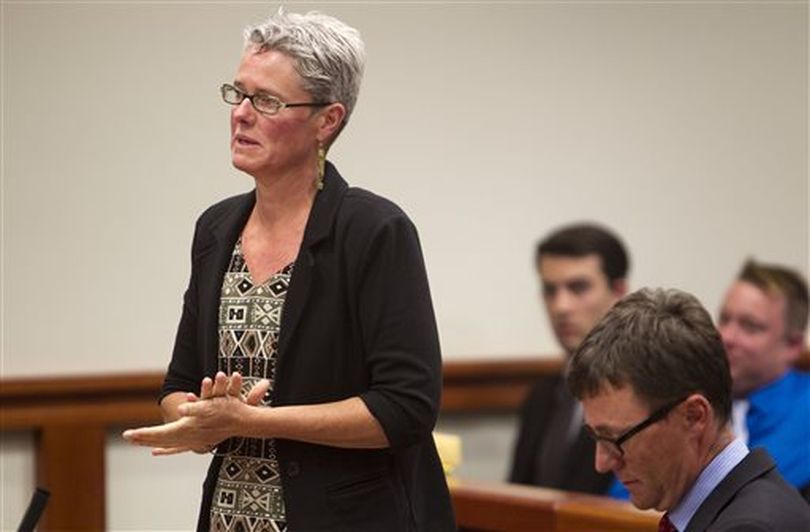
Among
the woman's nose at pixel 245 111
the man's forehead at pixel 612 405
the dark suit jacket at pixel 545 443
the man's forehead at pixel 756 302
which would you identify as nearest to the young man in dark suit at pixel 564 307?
the dark suit jacket at pixel 545 443

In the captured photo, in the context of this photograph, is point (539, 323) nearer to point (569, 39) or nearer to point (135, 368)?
point (569, 39)

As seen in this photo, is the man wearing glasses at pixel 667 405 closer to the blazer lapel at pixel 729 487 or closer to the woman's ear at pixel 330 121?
the blazer lapel at pixel 729 487

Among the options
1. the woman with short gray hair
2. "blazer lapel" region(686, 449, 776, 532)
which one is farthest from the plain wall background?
"blazer lapel" region(686, 449, 776, 532)

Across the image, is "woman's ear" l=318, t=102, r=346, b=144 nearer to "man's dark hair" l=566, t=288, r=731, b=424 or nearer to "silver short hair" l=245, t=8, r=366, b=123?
"silver short hair" l=245, t=8, r=366, b=123

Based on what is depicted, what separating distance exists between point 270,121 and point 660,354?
0.63 metres

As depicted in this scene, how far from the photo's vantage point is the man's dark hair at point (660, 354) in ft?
7.32

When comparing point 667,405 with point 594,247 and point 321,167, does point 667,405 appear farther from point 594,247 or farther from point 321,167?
point 594,247

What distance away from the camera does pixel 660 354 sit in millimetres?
2238

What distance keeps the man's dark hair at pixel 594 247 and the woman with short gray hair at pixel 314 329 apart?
2569mm

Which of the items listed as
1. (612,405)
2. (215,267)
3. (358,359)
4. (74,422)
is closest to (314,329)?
(358,359)

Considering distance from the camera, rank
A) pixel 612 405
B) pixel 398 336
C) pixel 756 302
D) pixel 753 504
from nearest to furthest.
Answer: pixel 753 504, pixel 398 336, pixel 612 405, pixel 756 302

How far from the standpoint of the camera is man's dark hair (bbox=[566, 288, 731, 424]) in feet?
7.32

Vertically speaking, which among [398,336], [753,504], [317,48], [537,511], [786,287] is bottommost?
[537,511]

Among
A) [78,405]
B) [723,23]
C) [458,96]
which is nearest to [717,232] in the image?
[723,23]
